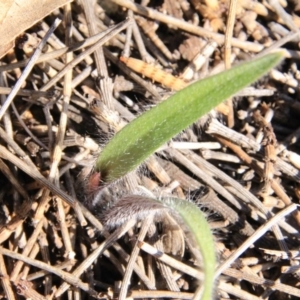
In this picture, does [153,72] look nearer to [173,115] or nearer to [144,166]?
[144,166]

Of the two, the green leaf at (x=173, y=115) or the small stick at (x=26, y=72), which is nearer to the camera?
the green leaf at (x=173, y=115)

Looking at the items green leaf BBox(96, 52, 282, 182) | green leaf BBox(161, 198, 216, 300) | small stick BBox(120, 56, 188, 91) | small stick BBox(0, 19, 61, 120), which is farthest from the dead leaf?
green leaf BBox(161, 198, 216, 300)

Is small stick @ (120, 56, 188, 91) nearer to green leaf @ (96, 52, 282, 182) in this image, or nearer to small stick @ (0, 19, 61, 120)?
small stick @ (0, 19, 61, 120)

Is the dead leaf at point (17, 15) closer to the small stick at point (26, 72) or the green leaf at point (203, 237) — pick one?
the small stick at point (26, 72)

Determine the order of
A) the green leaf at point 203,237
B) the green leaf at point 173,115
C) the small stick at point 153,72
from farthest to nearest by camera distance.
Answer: the small stick at point 153,72, the green leaf at point 203,237, the green leaf at point 173,115

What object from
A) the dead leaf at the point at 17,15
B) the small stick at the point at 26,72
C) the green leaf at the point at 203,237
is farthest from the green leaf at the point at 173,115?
the dead leaf at the point at 17,15

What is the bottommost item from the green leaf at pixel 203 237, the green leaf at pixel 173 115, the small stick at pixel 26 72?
the green leaf at pixel 203 237

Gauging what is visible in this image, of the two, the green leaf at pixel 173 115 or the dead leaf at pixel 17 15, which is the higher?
the dead leaf at pixel 17 15

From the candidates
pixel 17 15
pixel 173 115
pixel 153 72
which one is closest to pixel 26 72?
pixel 17 15

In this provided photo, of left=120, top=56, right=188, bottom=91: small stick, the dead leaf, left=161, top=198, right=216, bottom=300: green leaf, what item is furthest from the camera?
left=120, top=56, right=188, bottom=91: small stick
